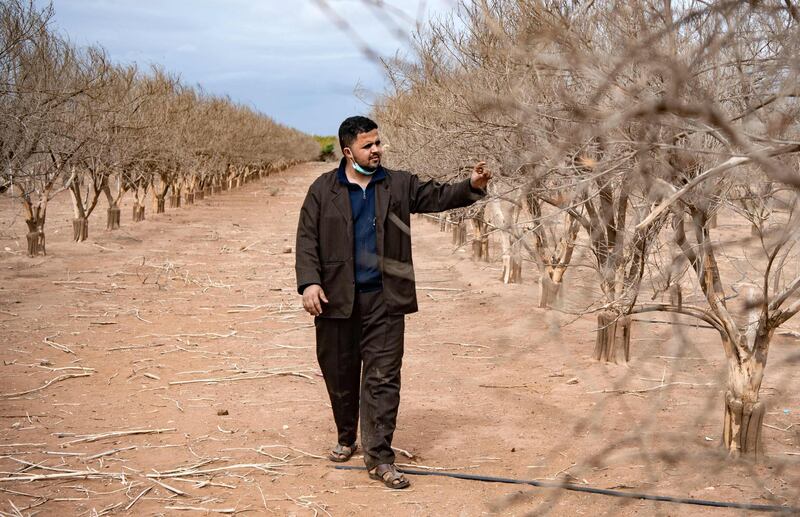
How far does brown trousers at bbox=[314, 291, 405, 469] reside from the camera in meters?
4.89

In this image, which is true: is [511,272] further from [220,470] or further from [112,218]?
[112,218]

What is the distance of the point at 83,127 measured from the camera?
1694cm

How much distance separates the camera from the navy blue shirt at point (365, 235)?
4941 mm

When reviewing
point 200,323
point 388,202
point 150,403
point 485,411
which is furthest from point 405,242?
point 200,323

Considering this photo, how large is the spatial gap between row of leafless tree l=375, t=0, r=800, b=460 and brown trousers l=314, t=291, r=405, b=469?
921 mm

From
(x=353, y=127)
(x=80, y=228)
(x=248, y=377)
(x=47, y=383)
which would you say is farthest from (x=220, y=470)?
(x=80, y=228)

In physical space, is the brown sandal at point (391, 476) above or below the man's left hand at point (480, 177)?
below

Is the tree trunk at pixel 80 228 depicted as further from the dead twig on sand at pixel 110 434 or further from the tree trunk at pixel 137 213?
the dead twig on sand at pixel 110 434

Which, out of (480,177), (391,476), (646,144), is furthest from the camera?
(391,476)

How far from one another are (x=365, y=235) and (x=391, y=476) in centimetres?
132

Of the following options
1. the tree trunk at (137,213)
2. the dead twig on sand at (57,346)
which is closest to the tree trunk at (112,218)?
the tree trunk at (137,213)

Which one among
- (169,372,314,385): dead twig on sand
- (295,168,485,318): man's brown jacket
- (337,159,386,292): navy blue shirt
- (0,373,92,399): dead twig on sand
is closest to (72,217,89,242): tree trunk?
(0,373,92,399): dead twig on sand

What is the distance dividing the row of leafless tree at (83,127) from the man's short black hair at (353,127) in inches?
304

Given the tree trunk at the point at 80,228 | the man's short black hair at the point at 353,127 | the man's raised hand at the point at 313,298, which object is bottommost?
the tree trunk at the point at 80,228
